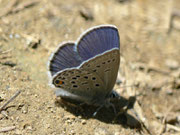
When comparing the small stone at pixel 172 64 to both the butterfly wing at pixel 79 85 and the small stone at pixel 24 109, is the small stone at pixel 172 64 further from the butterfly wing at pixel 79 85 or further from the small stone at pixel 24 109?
the small stone at pixel 24 109

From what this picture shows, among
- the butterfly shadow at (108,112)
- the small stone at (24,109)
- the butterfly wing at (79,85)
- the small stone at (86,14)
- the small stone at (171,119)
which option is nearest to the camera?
the small stone at (24,109)

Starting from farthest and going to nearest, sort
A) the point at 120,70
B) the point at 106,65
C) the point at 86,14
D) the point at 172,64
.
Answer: the point at 172,64 → the point at 86,14 → the point at 120,70 → the point at 106,65

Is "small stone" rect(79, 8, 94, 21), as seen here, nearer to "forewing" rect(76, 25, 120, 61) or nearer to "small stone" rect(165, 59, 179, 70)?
"forewing" rect(76, 25, 120, 61)

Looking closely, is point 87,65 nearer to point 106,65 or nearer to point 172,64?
point 106,65

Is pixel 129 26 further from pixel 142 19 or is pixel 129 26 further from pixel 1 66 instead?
pixel 1 66

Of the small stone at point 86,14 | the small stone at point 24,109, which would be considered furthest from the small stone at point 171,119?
the small stone at point 86,14

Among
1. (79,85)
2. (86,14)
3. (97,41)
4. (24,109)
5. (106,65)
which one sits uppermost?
(97,41)

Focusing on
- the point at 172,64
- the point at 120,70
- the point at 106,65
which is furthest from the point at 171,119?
the point at 172,64
